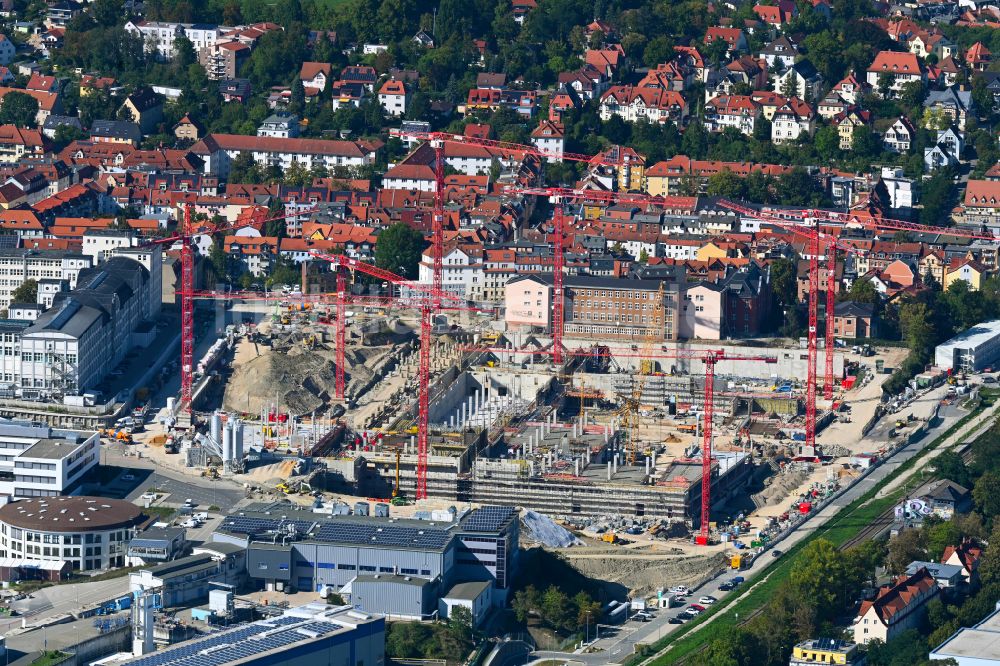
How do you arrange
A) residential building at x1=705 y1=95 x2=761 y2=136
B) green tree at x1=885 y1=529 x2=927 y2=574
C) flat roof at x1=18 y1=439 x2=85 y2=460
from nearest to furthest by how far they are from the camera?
green tree at x1=885 y1=529 x2=927 y2=574
flat roof at x1=18 y1=439 x2=85 y2=460
residential building at x1=705 y1=95 x2=761 y2=136

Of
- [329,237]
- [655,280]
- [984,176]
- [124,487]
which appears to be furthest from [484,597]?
[984,176]

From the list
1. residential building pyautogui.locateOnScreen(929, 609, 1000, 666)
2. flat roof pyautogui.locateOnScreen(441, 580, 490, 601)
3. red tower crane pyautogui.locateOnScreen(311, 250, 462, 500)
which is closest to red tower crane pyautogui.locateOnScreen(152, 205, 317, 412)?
red tower crane pyautogui.locateOnScreen(311, 250, 462, 500)

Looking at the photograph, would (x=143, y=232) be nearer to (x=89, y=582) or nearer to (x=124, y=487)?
(x=124, y=487)

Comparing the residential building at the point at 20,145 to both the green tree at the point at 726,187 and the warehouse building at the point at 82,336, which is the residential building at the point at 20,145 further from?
the green tree at the point at 726,187

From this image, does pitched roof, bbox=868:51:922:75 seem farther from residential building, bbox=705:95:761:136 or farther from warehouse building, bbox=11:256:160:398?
warehouse building, bbox=11:256:160:398

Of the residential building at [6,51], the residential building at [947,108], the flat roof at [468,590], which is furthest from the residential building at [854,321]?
the residential building at [6,51]
